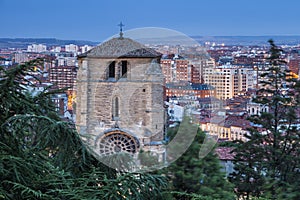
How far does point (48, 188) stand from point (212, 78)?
9.54 metres

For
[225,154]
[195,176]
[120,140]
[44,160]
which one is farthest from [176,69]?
[44,160]

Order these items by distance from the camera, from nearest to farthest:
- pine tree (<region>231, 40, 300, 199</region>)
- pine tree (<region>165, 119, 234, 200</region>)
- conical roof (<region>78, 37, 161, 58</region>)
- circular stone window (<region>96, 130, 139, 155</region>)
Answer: pine tree (<region>165, 119, 234, 200</region>)
pine tree (<region>231, 40, 300, 199</region>)
circular stone window (<region>96, 130, 139, 155</region>)
conical roof (<region>78, 37, 161, 58</region>)

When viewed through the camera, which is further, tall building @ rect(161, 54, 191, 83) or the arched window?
the arched window

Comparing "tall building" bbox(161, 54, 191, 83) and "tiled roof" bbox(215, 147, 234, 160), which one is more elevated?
"tall building" bbox(161, 54, 191, 83)

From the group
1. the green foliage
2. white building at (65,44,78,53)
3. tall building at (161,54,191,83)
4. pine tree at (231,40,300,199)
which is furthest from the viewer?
white building at (65,44,78,53)

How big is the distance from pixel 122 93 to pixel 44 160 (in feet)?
25.9

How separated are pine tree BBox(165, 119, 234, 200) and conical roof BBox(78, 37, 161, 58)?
6.41 m

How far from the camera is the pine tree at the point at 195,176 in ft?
14.1

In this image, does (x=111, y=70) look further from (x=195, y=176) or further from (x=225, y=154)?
(x=195, y=176)

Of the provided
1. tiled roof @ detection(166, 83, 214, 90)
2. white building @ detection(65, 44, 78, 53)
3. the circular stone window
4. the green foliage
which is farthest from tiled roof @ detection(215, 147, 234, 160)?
the green foliage

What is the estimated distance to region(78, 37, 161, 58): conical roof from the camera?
1078 cm

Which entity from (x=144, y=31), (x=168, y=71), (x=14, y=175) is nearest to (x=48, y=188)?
(x=14, y=175)

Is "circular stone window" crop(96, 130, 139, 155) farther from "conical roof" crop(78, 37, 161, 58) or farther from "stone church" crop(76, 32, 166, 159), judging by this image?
"conical roof" crop(78, 37, 161, 58)

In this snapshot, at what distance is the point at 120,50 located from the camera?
11016 mm
